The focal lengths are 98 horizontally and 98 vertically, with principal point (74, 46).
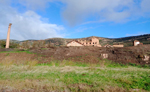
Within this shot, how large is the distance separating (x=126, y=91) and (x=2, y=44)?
5069cm

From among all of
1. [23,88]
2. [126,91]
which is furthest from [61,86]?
[126,91]

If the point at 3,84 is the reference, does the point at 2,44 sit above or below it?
above

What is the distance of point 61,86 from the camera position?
5238mm

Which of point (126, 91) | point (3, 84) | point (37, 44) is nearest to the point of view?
point (126, 91)

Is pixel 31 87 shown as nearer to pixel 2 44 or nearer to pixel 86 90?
pixel 86 90

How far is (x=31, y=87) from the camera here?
17.3 ft

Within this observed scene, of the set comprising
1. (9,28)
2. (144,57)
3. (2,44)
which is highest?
(9,28)

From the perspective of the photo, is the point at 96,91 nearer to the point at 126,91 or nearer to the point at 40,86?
the point at 126,91

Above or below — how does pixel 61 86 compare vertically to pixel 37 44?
below

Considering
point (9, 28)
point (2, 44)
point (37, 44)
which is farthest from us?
point (37, 44)

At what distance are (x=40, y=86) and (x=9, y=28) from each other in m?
38.1

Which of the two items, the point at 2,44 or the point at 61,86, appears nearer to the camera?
the point at 61,86

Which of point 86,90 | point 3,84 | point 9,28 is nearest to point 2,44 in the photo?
point 9,28

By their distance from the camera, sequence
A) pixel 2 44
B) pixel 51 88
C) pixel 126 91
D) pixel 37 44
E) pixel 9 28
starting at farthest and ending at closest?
pixel 37 44, pixel 2 44, pixel 9 28, pixel 51 88, pixel 126 91
